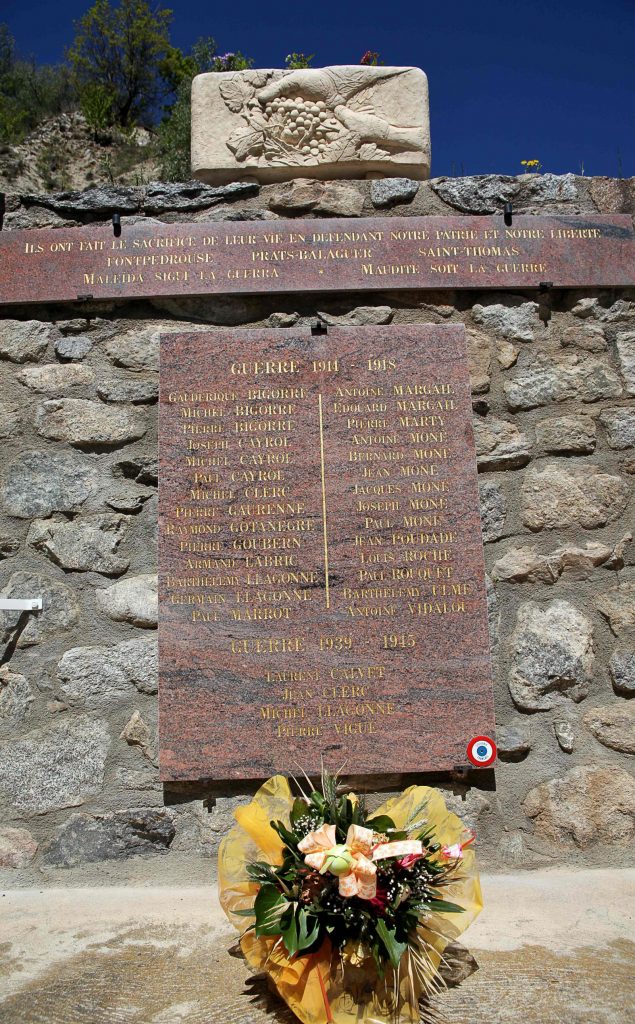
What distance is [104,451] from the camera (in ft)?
11.0

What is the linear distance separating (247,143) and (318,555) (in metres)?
2.07

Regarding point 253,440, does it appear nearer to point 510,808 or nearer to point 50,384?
point 50,384

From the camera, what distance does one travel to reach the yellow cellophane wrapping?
2053mm

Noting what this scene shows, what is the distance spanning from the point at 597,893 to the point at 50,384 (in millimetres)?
3083

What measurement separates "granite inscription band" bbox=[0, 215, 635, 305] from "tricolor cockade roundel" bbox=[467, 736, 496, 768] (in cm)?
202

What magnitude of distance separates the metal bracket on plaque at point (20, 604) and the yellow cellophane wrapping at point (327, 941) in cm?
136

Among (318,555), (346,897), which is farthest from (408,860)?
(318,555)

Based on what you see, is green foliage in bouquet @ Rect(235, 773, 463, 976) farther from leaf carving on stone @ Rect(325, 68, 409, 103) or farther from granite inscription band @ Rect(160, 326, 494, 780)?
leaf carving on stone @ Rect(325, 68, 409, 103)

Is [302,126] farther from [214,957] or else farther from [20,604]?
Answer: [214,957]

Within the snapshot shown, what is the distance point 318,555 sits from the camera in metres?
3.13

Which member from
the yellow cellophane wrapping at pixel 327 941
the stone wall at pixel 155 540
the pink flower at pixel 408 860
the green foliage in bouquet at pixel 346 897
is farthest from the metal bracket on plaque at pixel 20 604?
the pink flower at pixel 408 860

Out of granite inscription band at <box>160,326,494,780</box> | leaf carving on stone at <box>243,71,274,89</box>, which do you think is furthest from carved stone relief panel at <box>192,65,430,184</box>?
granite inscription band at <box>160,326,494,780</box>

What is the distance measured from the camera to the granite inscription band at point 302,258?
11.3 ft

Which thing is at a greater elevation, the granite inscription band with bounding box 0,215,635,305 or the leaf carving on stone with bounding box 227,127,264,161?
the leaf carving on stone with bounding box 227,127,264,161
